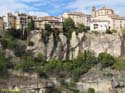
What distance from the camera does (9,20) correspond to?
55.3m

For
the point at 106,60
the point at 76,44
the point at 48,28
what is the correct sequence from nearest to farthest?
the point at 106,60 → the point at 48,28 → the point at 76,44

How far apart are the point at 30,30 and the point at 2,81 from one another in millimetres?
10138

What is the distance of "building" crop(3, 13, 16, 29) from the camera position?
54.4m

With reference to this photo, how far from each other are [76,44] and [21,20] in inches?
301

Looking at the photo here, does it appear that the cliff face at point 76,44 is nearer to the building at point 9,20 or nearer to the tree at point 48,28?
the tree at point 48,28

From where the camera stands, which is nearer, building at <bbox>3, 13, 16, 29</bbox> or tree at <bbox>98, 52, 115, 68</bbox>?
tree at <bbox>98, 52, 115, 68</bbox>

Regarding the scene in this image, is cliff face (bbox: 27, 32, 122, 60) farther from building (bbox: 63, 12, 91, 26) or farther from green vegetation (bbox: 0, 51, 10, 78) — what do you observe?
building (bbox: 63, 12, 91, 26)

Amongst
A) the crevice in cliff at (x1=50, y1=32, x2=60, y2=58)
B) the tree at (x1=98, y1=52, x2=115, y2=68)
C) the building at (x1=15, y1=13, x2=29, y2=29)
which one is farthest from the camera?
the building at (x1=15, y1=13, x2=29, y2=29)

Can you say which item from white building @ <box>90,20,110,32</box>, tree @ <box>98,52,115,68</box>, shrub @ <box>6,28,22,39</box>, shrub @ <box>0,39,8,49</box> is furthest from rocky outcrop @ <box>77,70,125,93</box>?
white building @ <box>90,20,110,32</box>

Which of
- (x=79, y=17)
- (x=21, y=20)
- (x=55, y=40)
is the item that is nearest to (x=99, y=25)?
(x=79, y=17)

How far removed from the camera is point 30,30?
169ft

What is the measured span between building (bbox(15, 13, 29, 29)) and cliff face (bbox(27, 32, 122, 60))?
133 inches

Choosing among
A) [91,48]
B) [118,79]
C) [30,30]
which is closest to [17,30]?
[30,30]

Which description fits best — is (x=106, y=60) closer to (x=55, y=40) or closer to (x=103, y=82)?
(x=103, y=82)
